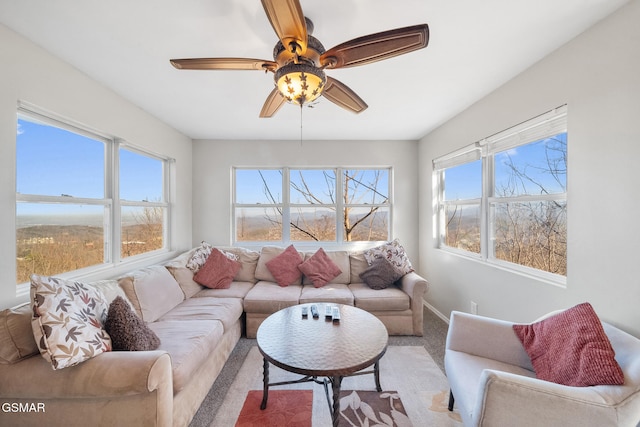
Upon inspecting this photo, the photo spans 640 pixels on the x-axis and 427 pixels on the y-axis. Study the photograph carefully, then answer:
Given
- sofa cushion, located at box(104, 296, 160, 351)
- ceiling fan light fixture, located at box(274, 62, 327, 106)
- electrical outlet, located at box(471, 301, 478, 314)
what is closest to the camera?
ceiling fan light fixture, located at box(274, 62, 327, 106)

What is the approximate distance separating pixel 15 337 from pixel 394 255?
3.16 metres

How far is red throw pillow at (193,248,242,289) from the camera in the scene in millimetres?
2875

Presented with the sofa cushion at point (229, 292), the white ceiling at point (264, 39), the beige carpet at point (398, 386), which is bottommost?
the beige carpet at point (398, 386)

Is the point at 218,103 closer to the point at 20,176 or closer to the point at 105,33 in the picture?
the point at 105,33

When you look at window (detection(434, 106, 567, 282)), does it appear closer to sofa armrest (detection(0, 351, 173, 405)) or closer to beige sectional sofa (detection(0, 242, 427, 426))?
beige sectional sofa (detection(0, 242, 427, 426))

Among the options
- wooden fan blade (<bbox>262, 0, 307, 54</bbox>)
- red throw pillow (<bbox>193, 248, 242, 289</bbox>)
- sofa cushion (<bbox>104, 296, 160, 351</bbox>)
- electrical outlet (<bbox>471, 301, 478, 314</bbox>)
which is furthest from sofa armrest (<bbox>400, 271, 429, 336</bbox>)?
wooden fan blade (<bbox>262, 0, 307, 54</bbox>)

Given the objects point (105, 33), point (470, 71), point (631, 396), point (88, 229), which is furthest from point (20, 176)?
point (631, 396)

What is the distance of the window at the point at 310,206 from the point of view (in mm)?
3895

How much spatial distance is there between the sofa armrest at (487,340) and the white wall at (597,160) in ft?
1.76

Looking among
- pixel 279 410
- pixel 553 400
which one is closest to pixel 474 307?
pixel 553 400

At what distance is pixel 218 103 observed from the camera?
8.20 ft

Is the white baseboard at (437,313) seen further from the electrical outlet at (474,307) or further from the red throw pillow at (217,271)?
the red throw pillow at (217,271)

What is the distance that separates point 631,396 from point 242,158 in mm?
4058

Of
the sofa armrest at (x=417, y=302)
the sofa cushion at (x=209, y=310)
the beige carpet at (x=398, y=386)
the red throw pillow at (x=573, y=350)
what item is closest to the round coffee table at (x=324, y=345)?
the beige carpet at (x=398, y=386)
